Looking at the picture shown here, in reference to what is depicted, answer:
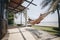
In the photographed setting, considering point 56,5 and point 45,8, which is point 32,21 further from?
point 56,5

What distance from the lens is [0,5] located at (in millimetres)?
6820

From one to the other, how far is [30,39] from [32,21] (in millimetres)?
17336

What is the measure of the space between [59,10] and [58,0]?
2450 mm

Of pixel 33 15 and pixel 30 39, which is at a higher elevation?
pixel 33 15

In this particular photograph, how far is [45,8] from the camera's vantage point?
60.0 ft

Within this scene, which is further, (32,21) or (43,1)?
(32,21)

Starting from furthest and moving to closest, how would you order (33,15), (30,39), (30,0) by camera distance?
(33,15), (30,0), (30,39)

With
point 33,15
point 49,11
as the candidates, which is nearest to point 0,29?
point 49,11

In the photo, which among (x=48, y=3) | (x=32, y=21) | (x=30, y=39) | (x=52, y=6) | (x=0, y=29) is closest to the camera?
(x=0, y=29)

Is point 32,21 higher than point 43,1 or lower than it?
lower

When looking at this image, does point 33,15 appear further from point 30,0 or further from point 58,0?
point 30,0

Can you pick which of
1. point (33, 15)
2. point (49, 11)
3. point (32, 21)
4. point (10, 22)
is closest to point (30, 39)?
point (49, 11)

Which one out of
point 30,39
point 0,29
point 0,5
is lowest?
point 30,39

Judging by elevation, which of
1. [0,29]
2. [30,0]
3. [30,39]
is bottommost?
[30,39]
